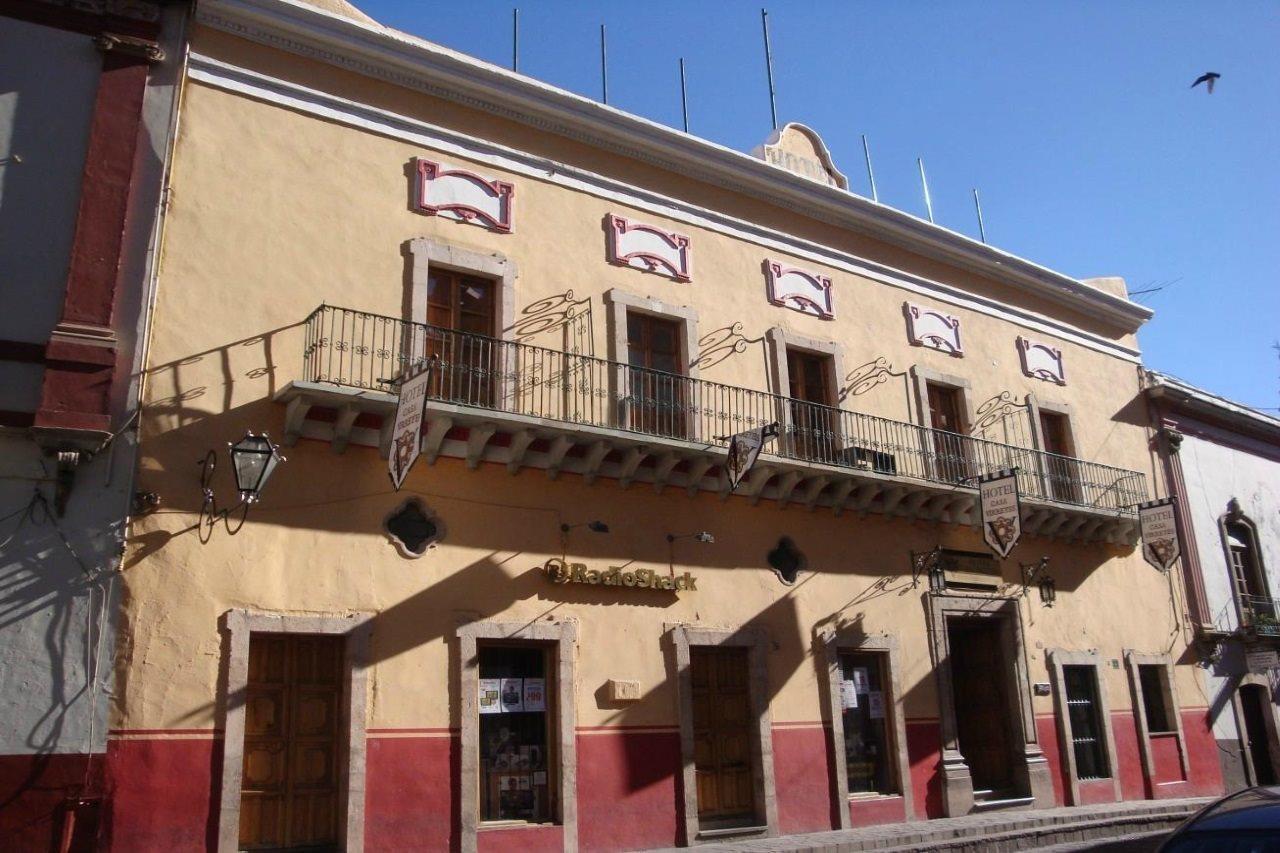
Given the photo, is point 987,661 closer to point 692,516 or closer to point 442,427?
point 692,516

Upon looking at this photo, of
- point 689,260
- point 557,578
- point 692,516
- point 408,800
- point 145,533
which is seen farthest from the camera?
point 689,260

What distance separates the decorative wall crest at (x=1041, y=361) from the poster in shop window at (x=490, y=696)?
35.8 ft

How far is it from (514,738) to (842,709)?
14.8ft

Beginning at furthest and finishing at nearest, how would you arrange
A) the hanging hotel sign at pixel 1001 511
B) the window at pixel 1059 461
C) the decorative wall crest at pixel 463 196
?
the window at pixel 1059 461 → the hanging hotel sign at pixel 1001 511 → the decorative wall crest at pixel 463 196

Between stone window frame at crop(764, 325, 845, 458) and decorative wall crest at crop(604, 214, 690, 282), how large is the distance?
1561 mm

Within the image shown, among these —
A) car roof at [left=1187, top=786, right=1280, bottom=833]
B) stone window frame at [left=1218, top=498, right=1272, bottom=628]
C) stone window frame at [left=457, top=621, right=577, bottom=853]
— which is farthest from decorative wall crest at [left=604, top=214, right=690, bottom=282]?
stone window frame at [left=1218, top=498, right=1272, bottom=628]

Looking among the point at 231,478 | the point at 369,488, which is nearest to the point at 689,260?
the point at 369,488

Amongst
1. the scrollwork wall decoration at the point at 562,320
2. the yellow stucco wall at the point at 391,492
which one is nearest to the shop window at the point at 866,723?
the yellow stucco wall at the point at 391,492

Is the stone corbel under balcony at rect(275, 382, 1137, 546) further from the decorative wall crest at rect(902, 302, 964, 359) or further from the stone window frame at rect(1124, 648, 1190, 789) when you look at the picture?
the stone window frame at rect(1124, 648, 1190, 789)

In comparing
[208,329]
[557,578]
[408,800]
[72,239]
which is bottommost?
[408,800]

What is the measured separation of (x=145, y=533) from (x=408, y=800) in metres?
3.39

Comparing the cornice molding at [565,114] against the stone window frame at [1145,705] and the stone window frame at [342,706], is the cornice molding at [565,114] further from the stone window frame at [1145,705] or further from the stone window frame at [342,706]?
the stone window frame at [1145,705]

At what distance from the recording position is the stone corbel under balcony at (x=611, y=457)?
33.1 feet

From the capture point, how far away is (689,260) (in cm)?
1370
